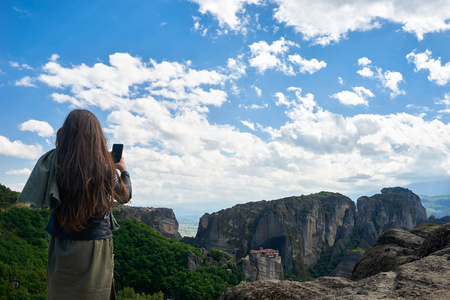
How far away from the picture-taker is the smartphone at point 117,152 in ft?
11.8

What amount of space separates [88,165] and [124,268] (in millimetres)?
62259

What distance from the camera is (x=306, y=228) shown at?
294ft

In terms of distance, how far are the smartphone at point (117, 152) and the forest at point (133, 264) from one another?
42868 millimetres

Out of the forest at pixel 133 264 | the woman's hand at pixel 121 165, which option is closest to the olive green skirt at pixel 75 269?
the woman's hand at pixel 121 165

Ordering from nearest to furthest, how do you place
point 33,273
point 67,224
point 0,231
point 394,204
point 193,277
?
point 67,224, point 33,273, point 0,231, point 193,277, point 394,204

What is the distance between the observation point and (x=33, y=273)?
40031 mm

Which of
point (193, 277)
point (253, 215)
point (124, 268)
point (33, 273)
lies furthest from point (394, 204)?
point (33, 273)

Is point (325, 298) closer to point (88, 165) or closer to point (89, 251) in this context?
point (89, 251)

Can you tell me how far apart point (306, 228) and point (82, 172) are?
3675 inches

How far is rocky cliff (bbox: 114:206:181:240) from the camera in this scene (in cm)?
8741

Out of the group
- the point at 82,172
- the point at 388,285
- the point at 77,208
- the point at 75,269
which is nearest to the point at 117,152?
the point at 82,172

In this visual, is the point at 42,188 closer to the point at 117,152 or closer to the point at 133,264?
the point at 117,152

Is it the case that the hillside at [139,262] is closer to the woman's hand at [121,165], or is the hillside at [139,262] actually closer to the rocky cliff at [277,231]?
the rocky cliff at [277,231]

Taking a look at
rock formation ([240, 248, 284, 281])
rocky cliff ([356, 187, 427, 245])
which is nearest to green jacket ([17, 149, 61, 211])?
rock formation ([240, 248, 284, 281])
